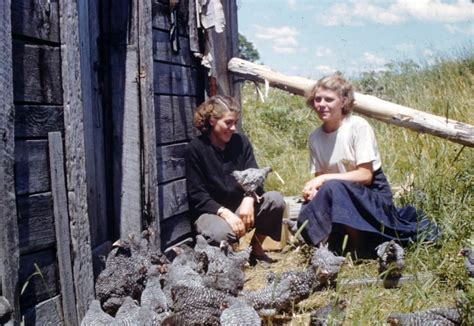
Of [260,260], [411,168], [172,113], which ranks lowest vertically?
[260,260]

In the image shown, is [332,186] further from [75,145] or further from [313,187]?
[75,145]

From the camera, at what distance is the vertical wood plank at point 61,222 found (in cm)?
336

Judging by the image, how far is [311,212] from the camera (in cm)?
510

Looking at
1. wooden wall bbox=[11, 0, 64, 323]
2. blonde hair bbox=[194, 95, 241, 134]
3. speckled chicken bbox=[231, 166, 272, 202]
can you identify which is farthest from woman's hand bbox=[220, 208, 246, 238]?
wooden wall bbox=[11, 0, 64, 323]

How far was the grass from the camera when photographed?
422cm

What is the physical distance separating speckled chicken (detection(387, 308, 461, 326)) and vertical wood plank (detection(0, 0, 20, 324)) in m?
1.93

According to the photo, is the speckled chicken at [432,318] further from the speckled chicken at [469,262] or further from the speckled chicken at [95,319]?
the speckled chicken at [95,319]

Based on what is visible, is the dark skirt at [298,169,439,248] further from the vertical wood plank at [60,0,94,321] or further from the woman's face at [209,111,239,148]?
the vertical wood plank at [60,0,94,321]

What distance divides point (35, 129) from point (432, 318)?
2.26m

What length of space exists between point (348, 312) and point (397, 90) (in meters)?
8.16

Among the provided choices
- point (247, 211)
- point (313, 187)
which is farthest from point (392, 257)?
point (247, 211)

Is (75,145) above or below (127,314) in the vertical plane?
above

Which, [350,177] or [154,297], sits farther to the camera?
[350,177]

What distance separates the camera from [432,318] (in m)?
3.36
